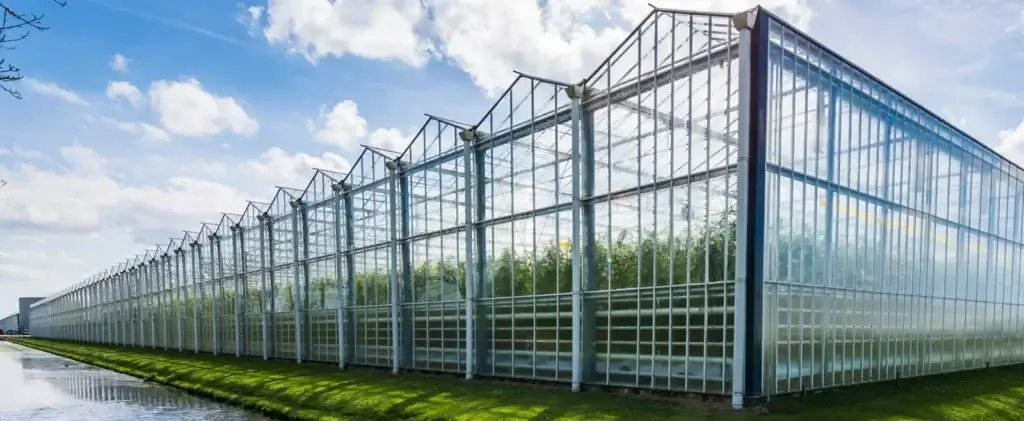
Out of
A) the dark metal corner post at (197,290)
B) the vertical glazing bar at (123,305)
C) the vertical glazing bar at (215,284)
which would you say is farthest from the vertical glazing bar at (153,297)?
the vertical glazing bar at (215,284)

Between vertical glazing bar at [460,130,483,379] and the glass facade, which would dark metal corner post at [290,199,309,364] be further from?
the glass facade

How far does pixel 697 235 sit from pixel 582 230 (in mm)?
4815

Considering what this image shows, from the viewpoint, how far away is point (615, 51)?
25.3 m

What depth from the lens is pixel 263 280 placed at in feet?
166

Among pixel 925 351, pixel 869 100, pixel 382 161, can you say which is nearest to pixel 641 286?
pixel 869 100

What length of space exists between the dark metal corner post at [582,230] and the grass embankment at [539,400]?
1.73 metres

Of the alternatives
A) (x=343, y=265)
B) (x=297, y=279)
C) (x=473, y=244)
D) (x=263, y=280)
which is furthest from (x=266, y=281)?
(x=473, y=244)

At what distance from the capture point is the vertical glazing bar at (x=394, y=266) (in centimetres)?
3525

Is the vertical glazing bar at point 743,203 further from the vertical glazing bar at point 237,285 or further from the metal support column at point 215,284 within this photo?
the metal support column at point 215,284

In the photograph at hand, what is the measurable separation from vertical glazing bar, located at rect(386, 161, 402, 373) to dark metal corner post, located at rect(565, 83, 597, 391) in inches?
486

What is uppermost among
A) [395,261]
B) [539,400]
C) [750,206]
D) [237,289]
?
[750,206]

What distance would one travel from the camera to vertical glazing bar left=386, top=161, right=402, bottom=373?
3525 cm

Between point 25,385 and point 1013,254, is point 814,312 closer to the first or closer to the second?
point 1013,254

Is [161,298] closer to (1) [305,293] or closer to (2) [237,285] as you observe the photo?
(2) [237,285]
